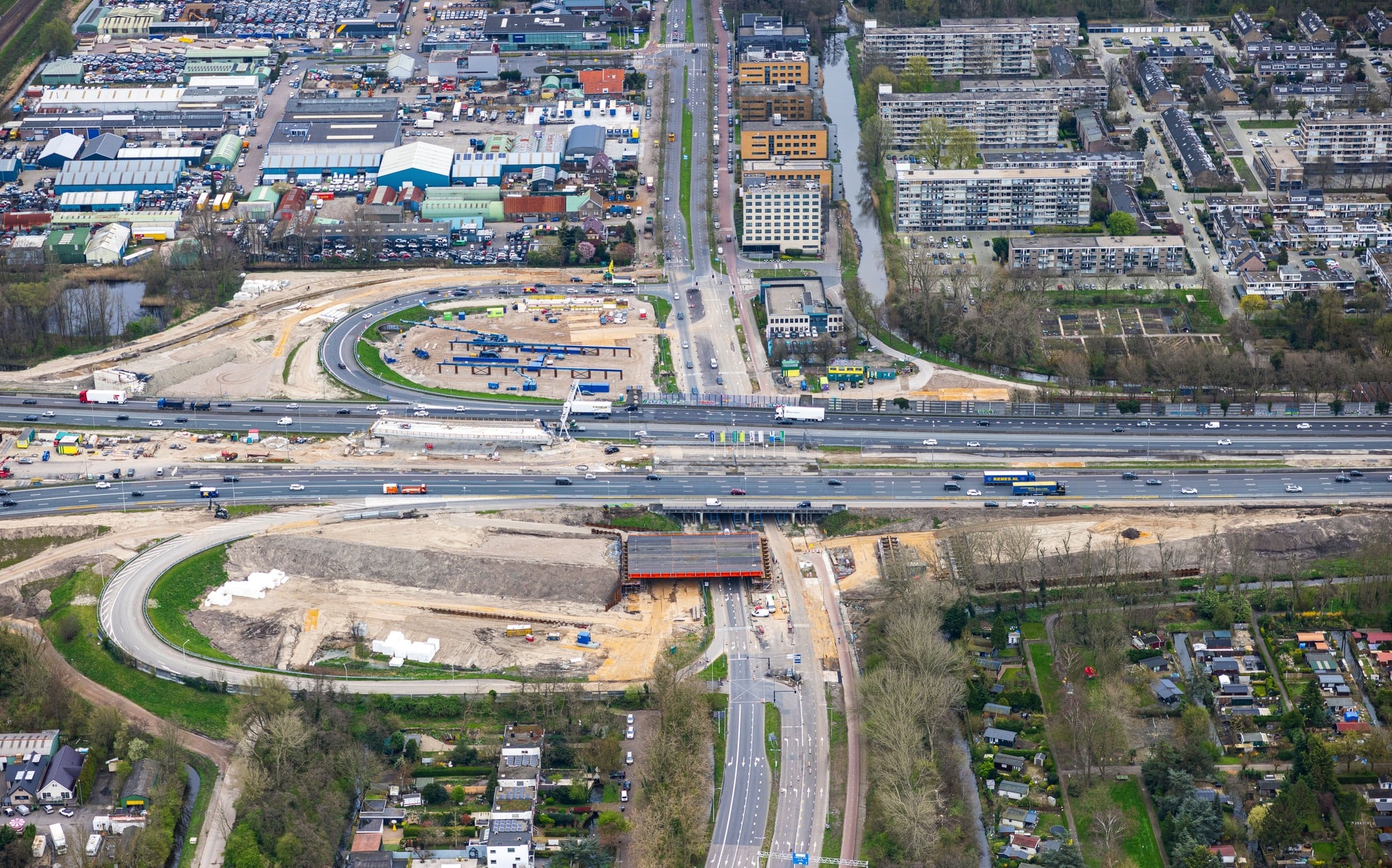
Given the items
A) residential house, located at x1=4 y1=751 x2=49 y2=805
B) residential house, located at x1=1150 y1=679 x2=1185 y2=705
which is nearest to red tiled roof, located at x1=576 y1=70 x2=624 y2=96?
residential house, located at x1=1150 y1=679 x2=1185 y2=705

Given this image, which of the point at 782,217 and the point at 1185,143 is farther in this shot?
the point at 1185,143

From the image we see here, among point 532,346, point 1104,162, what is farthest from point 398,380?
point 1104,162

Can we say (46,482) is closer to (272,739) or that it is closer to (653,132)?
(272,739)

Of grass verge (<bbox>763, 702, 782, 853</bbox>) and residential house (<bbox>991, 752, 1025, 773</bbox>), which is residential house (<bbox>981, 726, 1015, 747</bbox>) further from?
grass verge (<bbox>763, 702, 782, 853</bbox>)

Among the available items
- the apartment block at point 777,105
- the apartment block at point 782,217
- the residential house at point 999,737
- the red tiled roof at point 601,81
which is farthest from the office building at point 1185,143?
the residential house at point 999,737

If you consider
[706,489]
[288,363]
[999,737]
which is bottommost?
[999,737]

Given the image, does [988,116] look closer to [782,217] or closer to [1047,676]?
[782,217]

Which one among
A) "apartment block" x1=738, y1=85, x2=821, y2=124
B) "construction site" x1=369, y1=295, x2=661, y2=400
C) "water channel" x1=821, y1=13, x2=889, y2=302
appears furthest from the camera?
"apartment block" x1=738, y1=85, x2=821, y2=124
